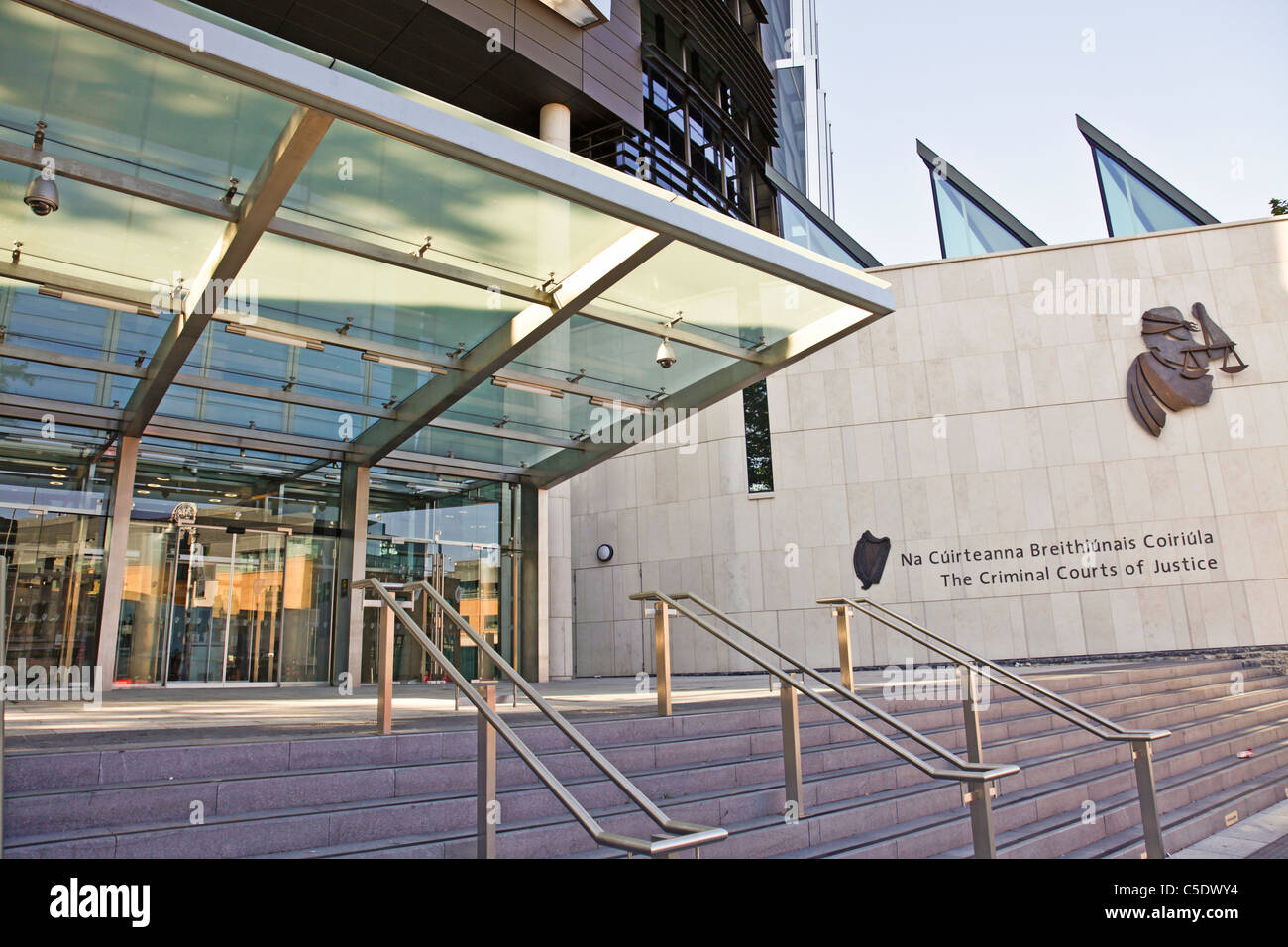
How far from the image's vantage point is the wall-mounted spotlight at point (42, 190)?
5.62m

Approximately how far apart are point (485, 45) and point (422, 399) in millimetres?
6794

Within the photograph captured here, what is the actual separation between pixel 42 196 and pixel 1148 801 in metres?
7.77

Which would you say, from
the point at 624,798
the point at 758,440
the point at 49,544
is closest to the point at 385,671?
the point at 624,798

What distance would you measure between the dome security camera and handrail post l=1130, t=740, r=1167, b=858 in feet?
24.9

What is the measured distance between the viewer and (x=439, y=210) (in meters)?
6.68

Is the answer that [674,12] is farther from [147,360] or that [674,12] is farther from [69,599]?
[69,599]

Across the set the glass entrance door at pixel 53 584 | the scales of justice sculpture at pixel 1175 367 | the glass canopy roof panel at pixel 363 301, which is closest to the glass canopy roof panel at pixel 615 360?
the glass canopy roof panel at pixel 363 301

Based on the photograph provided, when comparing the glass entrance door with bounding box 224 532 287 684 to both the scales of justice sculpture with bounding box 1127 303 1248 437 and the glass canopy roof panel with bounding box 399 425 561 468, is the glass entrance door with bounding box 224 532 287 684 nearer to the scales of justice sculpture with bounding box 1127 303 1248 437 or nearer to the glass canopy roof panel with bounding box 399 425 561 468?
the glass canopy roof panel with bounding box 399 425 561 468

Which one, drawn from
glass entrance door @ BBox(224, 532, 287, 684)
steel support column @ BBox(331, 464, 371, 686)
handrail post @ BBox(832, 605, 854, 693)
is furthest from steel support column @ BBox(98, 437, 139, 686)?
handrail post @ BBox(832, 605, 854, 693)

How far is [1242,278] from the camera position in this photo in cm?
1587

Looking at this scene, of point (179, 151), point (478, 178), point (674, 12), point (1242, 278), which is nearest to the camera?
point (179, 151)

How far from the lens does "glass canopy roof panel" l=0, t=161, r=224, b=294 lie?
20.5 feet

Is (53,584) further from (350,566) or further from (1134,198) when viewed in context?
(1134,198)
